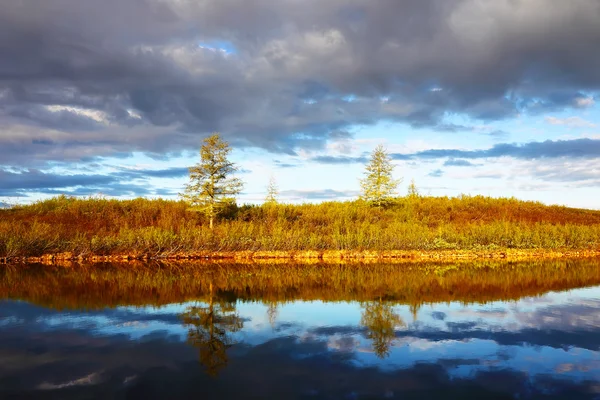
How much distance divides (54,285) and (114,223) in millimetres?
21647

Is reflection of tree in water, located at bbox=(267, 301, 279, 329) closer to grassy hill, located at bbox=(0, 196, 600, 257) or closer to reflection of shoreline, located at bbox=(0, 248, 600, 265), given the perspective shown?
reflection of shoreline, located at bbox=(0, 248, 600, 265)

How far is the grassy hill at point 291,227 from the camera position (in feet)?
101

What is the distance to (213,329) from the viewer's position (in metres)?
11.5

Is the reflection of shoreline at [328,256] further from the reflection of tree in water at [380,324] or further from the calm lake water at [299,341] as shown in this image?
the reflection of tree in water at [380,324]

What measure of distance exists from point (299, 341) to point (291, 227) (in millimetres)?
28033

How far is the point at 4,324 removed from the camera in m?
12.2

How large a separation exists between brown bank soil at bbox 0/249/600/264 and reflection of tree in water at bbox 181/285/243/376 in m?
15.2

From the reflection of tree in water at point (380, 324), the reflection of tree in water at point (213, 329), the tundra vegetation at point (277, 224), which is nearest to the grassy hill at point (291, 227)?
the tundra vegetation at point (277, 224)

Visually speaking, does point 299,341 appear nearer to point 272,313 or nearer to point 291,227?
point 272,313

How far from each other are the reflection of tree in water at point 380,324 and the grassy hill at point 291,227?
17507mm

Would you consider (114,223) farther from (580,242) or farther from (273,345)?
(580,242)

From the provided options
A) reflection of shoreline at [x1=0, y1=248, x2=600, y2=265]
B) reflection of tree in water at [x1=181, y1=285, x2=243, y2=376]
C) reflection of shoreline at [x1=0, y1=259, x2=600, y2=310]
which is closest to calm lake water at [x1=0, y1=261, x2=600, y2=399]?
reflection of tree in water at [x1=181, y1=285, x2=243, y2=376]

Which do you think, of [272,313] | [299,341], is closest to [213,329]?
[299,341]

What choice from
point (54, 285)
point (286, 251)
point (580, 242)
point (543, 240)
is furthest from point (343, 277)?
point (580, 242)
